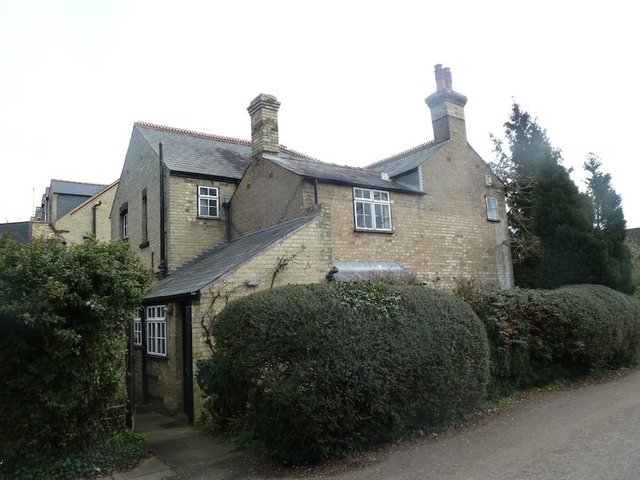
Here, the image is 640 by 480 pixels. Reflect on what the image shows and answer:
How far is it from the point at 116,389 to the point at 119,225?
1668 cm

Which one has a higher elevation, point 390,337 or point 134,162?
point 134,162

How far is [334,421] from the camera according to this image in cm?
638

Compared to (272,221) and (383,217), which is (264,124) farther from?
(383,217)

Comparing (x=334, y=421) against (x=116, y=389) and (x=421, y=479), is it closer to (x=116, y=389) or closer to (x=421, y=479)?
(x=421, y=479)

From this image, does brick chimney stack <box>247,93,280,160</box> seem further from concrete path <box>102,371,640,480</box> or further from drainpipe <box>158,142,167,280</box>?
concrete path <box>102,371,640,480</box>

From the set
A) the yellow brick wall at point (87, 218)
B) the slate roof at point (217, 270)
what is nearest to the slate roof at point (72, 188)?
the yellow brick wall at point (87, 218)

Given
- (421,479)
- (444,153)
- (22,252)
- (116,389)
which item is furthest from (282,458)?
(444,153)

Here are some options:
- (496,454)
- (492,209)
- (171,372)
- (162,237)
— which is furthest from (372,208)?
(496,454)

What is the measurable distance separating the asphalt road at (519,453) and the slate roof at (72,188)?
32.5m

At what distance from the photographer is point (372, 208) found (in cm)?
1594

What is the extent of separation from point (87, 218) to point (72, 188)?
5.54 m

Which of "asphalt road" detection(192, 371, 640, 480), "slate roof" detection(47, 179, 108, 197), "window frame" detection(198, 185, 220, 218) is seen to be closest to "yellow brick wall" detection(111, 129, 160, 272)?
"window frame" detection(198, 185, 220, 218)

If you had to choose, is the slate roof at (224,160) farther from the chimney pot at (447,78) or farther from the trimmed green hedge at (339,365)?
the trimmed green hedge at (339,365)

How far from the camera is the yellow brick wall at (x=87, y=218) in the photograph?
30453 mm
